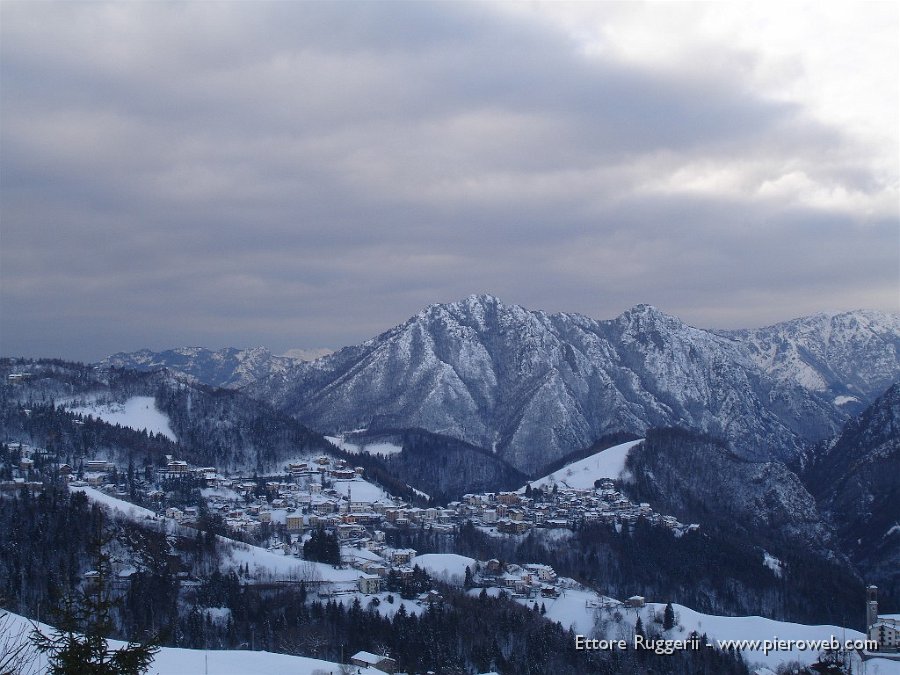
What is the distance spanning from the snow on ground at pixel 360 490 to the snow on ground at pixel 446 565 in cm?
4403

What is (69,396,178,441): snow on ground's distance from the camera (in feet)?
569

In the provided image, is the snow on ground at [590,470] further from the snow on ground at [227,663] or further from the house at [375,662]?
the snow on ground at [227,663]

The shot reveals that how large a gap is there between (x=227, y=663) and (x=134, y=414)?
14069 centimetres

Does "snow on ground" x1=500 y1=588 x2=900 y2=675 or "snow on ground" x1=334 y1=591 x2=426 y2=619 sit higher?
"snow on ground" x1=334 y1=591 x2=426 y2=619

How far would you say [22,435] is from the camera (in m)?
150

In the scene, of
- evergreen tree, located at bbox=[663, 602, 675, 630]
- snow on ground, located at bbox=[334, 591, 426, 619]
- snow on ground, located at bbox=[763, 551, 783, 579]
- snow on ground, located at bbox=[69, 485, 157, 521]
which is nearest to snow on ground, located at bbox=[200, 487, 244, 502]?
snow on ground, located at bbox=[69, 485, 157, 521]

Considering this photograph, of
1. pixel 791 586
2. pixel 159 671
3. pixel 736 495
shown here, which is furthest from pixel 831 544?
pixel 159 671

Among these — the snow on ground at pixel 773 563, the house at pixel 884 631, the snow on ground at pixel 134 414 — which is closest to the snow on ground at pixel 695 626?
the house at pixel 884 631

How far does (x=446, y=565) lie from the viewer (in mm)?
106562

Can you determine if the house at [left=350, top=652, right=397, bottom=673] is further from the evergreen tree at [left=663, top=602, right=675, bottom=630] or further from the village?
the evergreen tree at [left=663, top=602, right=675, bottom=630]

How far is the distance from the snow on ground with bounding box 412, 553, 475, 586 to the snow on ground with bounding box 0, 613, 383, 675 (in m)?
44.8

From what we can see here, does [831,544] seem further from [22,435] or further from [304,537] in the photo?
[22,435]

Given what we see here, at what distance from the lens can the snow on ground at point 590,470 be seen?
169125mm

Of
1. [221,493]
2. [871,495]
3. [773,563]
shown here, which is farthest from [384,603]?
[871,495]
